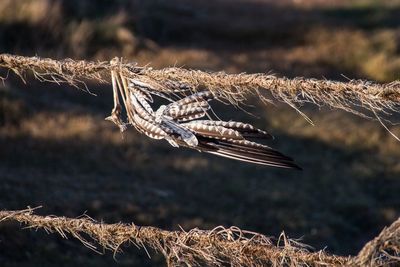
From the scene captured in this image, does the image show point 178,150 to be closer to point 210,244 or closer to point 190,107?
point 190,107

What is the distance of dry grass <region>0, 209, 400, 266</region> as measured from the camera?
10.2ft

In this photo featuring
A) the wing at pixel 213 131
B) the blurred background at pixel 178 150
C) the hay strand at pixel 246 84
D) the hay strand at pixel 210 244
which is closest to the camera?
the hay strand at pixel 246 84

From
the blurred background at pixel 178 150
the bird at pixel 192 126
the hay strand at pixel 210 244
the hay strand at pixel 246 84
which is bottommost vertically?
the blurred background at pixel 178 150

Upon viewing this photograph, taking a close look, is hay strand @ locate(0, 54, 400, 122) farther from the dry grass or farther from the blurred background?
the blurred background

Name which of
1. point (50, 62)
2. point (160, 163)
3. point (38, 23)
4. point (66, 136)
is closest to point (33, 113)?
point (66, 136)

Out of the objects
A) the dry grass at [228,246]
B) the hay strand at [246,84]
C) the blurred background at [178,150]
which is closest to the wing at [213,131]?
the hay strand at [246,84]

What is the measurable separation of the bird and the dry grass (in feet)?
1.00

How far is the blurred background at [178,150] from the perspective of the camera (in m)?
8.27

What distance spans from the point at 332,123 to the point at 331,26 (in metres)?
5.85

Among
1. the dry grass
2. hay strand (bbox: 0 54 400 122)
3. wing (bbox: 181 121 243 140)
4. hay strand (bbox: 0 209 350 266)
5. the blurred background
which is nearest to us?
the dry grass

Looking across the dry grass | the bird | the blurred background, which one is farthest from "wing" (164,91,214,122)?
the blurred background

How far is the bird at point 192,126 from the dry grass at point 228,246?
0.30 metres

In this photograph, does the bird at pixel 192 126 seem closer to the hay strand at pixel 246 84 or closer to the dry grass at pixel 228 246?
the hay strand at pixel 246 84

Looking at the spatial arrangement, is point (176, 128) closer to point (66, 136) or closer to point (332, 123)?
point (66, 136)
